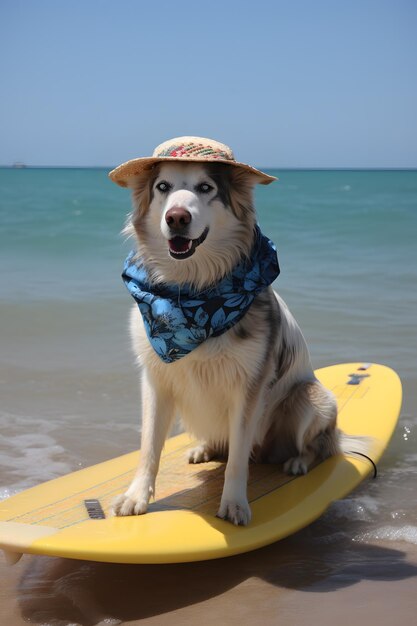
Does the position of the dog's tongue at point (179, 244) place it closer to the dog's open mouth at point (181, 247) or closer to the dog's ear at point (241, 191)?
the dog's open mouth at point (181, 247)

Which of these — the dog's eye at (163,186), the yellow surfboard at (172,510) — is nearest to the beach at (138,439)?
the yellow surfboard at (172,510)

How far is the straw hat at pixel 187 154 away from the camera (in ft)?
8.91

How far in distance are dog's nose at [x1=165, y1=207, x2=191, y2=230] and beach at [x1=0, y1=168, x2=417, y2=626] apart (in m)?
1.33

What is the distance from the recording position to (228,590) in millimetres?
2857

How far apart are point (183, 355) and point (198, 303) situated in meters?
0.21

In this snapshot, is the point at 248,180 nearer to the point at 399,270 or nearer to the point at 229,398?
the point at 229,398

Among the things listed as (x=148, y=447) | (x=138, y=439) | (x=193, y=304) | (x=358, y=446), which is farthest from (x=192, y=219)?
(x=138, y=439)

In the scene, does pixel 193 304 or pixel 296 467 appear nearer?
pixel 193 304

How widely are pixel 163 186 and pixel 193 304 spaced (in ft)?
1.57

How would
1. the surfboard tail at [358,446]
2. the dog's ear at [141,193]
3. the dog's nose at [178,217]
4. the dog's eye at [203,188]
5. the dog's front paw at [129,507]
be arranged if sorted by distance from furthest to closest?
the surfboard tail at [358,446]
the dog's front paw at [129,507]
the dog's ear at [141,193]
the dog's eye at [203,188]
the dog's nose at [178,217]

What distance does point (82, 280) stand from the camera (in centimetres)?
980

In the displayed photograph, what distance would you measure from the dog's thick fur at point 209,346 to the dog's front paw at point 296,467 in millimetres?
386

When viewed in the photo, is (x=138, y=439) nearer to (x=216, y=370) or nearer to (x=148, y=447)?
(x=148, y=447)

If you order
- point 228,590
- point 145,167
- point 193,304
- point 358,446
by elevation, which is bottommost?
point 358,446
